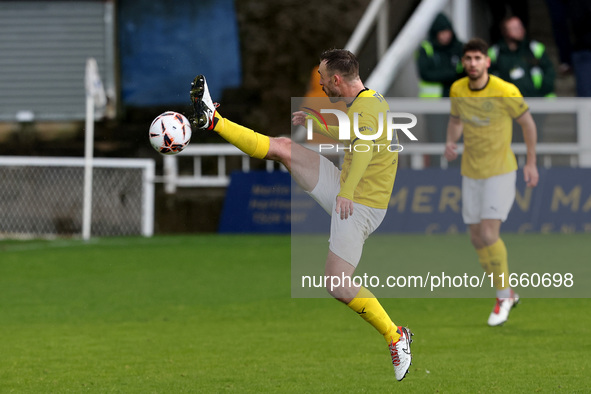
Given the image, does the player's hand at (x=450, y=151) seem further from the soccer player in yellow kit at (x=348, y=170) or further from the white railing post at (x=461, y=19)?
the white railing post at (x=461, y=19)

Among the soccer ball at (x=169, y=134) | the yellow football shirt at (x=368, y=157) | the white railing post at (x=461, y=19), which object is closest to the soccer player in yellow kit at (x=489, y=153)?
the yellow football shirt at (x=368, y=157)

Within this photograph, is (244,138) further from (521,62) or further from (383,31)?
(383,31)

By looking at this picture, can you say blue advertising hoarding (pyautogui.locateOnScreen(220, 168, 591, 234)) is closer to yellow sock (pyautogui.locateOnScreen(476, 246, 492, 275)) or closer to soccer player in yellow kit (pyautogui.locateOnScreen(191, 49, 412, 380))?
yellow sock (pyautogui.locateOnScreen(476, 246, 492, 275))

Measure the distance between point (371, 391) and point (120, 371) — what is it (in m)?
1.73

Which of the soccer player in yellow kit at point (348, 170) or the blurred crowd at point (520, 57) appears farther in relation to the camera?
the blurred crowd at point (520, 57)

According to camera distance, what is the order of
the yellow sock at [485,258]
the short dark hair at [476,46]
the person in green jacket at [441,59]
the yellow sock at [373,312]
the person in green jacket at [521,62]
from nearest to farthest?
the yellow sock at [373,312], the short dark hair at [476,46], the yellow sock at [485,258], the person in green jacket at [521,62], the person in green jacket at [441,59]

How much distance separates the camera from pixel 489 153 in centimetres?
943

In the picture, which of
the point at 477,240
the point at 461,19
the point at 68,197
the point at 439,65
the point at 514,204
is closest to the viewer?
the point at 477,240

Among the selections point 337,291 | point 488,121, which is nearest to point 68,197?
point 488,121

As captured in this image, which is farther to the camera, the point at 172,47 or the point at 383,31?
the point at 172,47

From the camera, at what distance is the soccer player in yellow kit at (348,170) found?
6.62 meters

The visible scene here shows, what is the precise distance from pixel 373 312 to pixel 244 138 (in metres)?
1.32

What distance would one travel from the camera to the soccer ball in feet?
23.0

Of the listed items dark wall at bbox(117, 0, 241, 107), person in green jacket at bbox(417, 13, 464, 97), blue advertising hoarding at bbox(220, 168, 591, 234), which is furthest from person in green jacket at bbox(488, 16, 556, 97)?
dark wall at bbox(117, 0, 241, 107)
